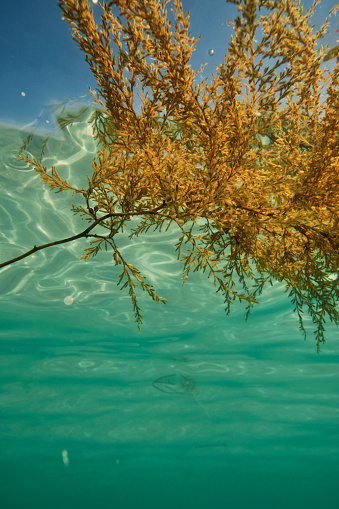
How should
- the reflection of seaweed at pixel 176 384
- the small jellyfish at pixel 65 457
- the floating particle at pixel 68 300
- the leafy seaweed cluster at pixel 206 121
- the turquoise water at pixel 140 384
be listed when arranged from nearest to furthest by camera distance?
the leafy seaweed cluster at pixel 206 121, the turquoise water at pixel 140 384, the small jellyfish at pixel 65 457, the reflection of seaweed at pixel 176 384, the floating particle at pixel 68 300

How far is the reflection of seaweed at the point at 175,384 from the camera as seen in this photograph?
5.84 meters

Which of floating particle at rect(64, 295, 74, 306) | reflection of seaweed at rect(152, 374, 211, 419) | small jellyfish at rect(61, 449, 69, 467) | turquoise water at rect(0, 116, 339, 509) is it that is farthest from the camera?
floating particle at rect(64, 295, 74, 306)

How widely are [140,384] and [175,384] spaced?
716mm

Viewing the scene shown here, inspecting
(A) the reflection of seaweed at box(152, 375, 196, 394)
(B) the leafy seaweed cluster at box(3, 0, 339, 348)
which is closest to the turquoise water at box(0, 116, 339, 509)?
(A) the reflection of seaweed at box(152, 375, 196, 394)

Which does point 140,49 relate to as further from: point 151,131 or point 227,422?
point 227,422

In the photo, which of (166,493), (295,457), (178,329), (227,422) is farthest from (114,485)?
(178,329)

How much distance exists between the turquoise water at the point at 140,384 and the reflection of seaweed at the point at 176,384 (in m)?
0.02

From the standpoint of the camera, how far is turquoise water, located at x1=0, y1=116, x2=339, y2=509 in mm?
4105

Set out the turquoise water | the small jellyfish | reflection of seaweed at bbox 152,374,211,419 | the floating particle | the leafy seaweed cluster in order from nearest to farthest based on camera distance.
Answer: the leafy seaweed cluster → the turquoise water → the small jellyfish → reflection of seaweed at bbox 152,374,211,419 → the floating particle

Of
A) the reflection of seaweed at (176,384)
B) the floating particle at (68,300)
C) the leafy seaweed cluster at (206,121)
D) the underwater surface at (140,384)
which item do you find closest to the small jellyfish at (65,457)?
the underwater surface at (140,384)

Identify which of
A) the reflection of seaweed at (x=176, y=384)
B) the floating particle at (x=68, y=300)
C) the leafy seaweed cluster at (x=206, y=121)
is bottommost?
the reflection of seaweed at (x=176, y=384)

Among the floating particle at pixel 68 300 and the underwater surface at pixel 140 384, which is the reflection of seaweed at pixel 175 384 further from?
the floating particle at pixel 68 300

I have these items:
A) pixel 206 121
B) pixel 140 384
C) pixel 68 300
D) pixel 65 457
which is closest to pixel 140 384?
pixel 140 384

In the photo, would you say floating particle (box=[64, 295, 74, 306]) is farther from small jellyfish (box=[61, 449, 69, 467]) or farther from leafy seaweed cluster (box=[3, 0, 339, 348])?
leafy seaweed cluster (box=[3, 0, 339, 348])
